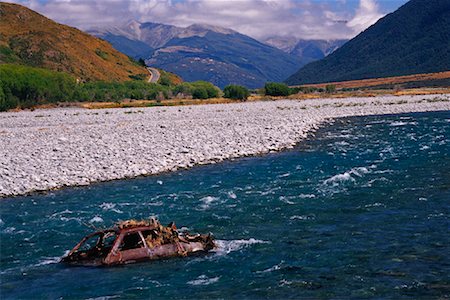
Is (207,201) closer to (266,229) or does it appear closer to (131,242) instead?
(266,229)

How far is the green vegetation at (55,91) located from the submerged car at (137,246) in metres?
74.7

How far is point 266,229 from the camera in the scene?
19359 millimetres

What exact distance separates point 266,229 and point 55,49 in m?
137

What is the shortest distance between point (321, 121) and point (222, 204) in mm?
39992

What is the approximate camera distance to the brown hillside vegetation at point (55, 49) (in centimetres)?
13625

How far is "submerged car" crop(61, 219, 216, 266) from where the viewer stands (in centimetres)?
1633

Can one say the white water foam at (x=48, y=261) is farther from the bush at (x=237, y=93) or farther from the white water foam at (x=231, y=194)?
the bush at (x=237, y=93)

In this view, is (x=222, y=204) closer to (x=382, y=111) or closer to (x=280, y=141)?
(x=280, y=141)

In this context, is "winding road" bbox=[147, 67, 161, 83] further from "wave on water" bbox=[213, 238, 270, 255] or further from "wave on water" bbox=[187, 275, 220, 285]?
"wave on water" bbox=[187, 275, 220, 285]

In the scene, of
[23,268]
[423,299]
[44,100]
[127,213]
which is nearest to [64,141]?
[127,213]

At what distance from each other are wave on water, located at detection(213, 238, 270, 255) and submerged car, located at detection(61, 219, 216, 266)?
0.96 ft

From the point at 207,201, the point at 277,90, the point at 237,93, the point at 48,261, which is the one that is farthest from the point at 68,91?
the point at 48,261

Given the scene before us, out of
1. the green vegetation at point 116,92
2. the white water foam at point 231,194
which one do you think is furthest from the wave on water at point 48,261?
the green vegetation at point 116,92

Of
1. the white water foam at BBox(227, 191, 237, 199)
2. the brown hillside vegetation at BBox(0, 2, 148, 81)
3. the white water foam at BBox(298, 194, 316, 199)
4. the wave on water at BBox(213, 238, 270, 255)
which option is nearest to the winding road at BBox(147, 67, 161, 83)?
the brown hillside vegetation at BBox(0, 2, 148, 81)
